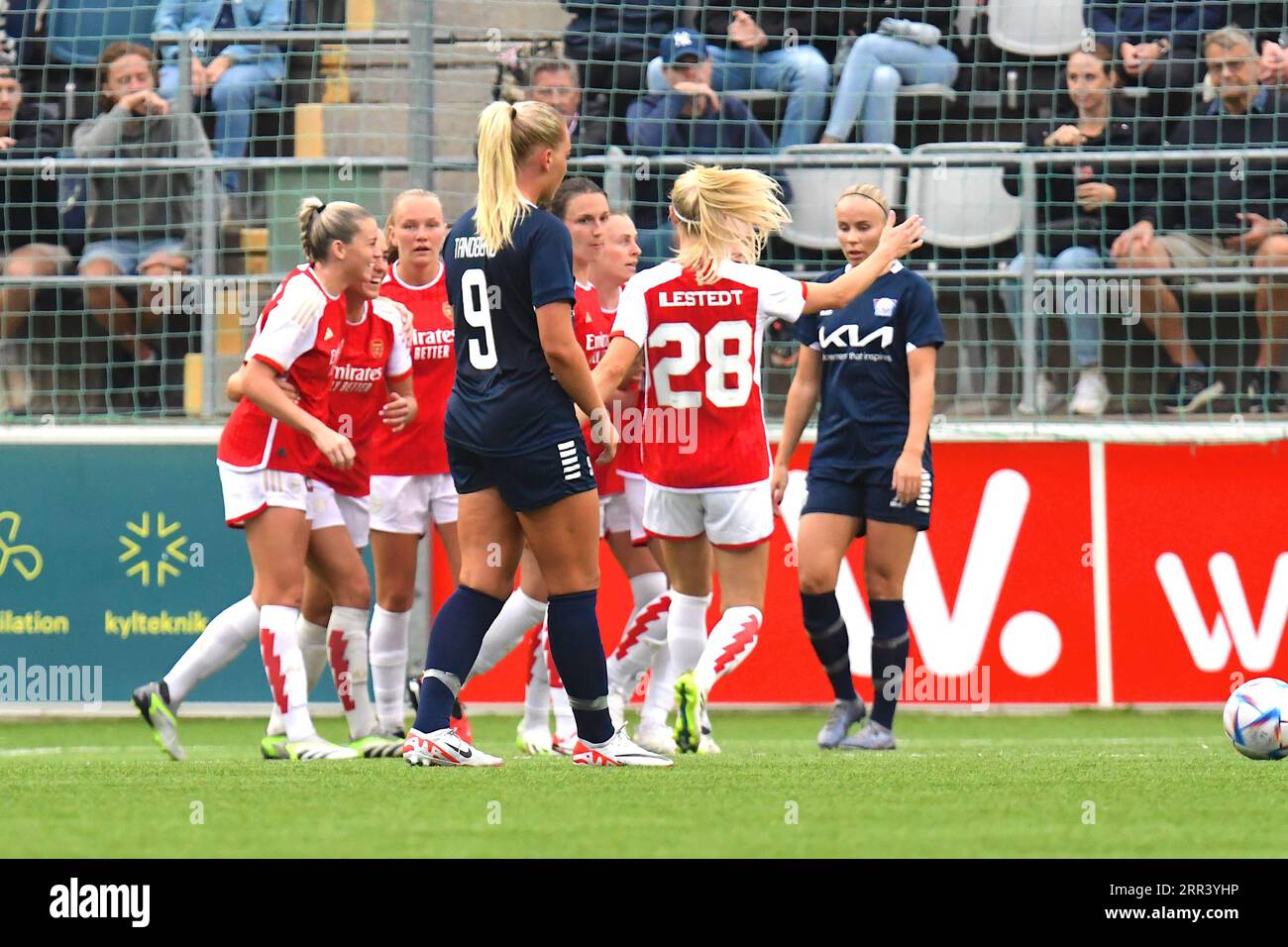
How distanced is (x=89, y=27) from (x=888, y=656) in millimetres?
6437

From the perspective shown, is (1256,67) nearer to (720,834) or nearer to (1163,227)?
(1163,227)

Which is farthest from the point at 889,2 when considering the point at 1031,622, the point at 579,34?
the point at 1031,622

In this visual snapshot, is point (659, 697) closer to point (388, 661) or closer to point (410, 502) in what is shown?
point (388, 661)

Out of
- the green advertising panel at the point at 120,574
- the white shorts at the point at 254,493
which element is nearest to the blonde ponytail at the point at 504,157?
the white shorts at the point at 254,493

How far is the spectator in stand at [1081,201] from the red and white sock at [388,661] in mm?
3604

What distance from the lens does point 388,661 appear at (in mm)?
7824

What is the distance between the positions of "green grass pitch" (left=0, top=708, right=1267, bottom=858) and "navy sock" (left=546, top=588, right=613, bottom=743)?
0.23 metres

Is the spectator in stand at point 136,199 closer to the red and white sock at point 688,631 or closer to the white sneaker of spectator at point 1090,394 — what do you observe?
the red and white sock at point 688,631

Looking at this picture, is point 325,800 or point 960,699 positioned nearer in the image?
point 325,800

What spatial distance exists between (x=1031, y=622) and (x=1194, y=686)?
83 centimetres

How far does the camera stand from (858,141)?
10609 millimetres

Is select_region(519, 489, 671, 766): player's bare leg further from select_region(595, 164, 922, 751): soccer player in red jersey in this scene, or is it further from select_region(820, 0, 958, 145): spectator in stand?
select_region(820, 0, 958, 145): spectator in stand

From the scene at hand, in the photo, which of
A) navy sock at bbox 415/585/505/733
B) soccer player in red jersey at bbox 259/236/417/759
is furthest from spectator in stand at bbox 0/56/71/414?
navy sock at bbox 415/585/505/733

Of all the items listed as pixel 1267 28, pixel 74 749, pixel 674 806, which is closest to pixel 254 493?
pixel 74 749
